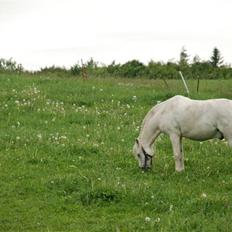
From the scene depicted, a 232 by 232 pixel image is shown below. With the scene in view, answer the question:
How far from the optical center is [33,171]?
1287cm

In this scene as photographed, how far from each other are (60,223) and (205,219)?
2148 mm

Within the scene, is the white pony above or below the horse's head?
above

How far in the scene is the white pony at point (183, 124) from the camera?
1223cm

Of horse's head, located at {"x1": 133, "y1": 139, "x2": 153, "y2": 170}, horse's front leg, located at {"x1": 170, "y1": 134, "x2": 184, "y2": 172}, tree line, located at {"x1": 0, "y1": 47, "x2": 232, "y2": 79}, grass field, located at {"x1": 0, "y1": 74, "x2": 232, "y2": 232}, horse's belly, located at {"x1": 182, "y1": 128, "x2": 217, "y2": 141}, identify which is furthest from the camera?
tree line, located at {"x1": 0, "y1": 47, "x2": 232, "y2": 79}

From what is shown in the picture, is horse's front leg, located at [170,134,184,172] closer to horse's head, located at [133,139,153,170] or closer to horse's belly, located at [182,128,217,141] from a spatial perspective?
horse's belly, located at [182,128,217,141]

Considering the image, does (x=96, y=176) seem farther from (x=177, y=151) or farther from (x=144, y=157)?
(x=177, y=151)

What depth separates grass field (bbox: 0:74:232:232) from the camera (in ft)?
31.5

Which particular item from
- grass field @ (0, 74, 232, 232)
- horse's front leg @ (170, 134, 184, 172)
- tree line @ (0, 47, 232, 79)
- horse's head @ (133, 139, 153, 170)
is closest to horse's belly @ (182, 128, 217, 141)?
horse's front leg @ (170, 134, 184, 172)

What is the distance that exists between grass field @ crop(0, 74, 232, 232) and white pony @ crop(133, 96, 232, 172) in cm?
44

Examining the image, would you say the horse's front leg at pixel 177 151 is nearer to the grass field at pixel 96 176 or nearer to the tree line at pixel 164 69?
the grass field at pixel 96 176

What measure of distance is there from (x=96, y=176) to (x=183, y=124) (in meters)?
2.05

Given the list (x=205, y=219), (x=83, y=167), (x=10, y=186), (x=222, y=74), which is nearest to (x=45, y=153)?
(x=83, y=167)

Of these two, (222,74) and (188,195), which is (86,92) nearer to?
(188,195)

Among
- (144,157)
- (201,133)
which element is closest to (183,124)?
(201,133)
